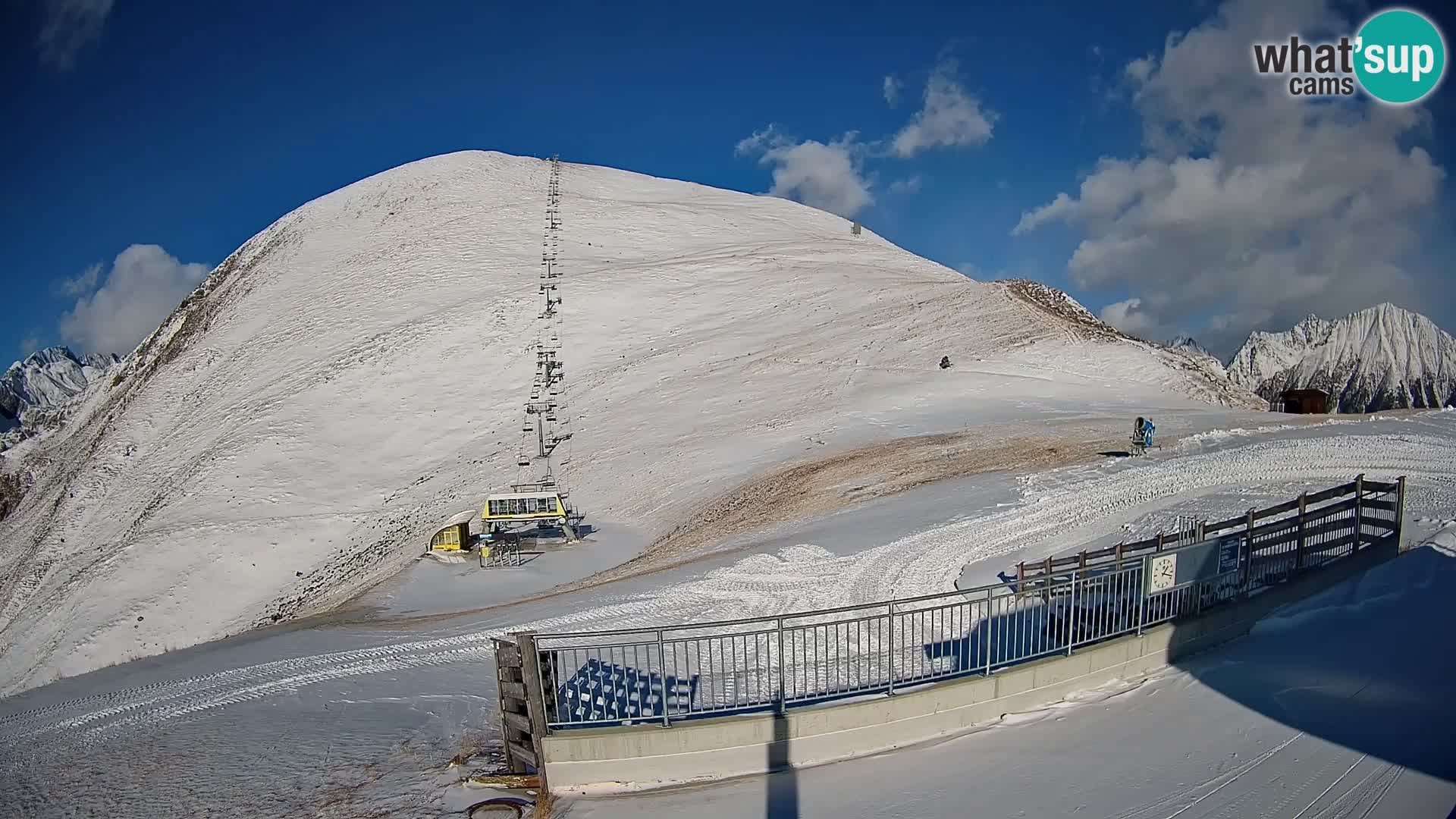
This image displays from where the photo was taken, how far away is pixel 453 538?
1058 inches

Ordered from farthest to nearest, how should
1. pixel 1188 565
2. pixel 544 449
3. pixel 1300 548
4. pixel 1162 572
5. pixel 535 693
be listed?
pixel 544 449
pixel 1300 548
pixel 1188 565
pixel 1162 572
pixel 535 693

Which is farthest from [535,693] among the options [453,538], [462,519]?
[462,519]

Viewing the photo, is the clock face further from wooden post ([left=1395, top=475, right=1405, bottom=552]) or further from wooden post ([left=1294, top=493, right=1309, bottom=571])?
wooden post ([left=1395, top=475, right=1405, bottom=552])

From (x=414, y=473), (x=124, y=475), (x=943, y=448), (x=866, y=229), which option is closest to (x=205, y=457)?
(x=124, y=475)

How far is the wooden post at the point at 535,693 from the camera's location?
885 cm

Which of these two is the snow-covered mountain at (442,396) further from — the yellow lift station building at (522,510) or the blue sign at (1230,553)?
the blue sign at (1230,553)

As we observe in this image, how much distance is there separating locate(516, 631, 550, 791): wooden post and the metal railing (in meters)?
0.03

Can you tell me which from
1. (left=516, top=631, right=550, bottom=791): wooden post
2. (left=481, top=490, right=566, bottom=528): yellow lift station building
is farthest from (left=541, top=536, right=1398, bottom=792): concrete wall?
(left=481, top=490, right=566, bottom=528): yellow lift station building

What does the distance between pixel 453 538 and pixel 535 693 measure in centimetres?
1923

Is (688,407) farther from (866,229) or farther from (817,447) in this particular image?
(866,229)

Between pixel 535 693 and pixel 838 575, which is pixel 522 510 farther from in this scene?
pixel 535 693

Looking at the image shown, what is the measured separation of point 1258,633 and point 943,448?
17.8 meters

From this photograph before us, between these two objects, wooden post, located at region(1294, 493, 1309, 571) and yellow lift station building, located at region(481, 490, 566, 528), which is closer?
wooden post, located at region(1294, 493, 1309, 571)

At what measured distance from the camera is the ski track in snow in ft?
50.0
